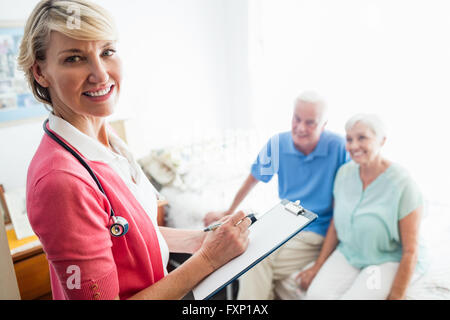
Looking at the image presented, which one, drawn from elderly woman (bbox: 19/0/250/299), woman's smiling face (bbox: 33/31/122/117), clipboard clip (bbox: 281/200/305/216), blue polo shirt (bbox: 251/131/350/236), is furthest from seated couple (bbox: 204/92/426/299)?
woman's smiling face (bbox: 33/31/122/117)

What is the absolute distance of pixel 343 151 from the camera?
3.02ft

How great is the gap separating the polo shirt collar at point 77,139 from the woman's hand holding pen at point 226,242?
0.78 feet

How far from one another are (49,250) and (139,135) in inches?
12.0

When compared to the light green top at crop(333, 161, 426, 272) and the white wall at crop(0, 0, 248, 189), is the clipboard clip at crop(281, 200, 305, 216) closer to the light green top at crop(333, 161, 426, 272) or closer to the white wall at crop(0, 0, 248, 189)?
the white wall at crop(0, 0, 248, 189)

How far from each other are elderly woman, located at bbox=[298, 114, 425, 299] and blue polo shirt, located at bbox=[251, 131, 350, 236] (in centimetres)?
4

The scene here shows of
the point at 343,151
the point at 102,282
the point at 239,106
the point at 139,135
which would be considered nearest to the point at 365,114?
the point at 343,151

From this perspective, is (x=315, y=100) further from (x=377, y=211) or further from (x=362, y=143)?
(x=377, y=211)

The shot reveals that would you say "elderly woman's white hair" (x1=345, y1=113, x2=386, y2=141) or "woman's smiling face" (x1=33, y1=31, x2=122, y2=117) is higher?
"woman's smiling face" (x1=33, y1=31, x2=122, y2=117)

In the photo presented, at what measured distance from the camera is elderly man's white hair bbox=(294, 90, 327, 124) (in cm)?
87

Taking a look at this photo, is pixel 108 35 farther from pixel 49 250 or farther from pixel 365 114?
pixel 365 114

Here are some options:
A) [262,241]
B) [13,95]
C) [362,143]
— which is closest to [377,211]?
[362,143]

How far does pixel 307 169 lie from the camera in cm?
86
